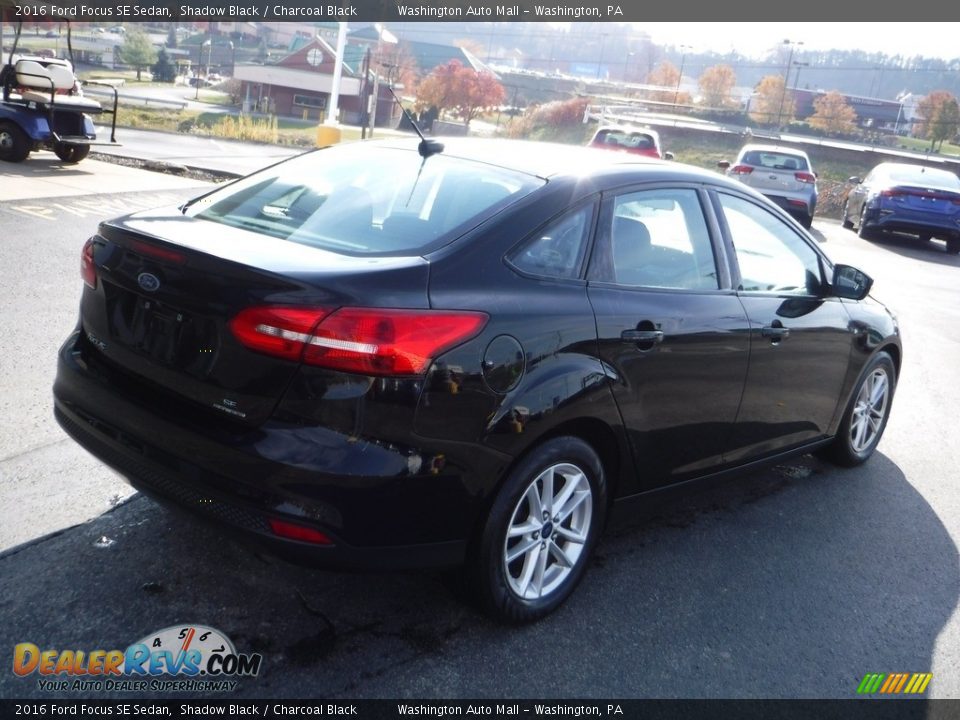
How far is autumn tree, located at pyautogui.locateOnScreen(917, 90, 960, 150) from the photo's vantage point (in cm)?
6812

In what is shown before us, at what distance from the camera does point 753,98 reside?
84.1m

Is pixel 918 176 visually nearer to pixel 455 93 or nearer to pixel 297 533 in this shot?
pixel 297 533

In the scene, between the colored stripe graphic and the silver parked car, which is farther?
the silver parked car

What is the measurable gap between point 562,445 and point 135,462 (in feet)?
4.72

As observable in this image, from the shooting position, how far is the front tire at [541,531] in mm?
3197

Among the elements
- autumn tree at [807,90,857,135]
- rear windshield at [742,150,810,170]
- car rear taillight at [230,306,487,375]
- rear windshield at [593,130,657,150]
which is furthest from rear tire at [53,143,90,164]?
autumn tree at [807,90,857,135]

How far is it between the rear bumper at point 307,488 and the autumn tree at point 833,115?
82.7 metres

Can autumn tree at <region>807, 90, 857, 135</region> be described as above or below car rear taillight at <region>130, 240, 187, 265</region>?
above

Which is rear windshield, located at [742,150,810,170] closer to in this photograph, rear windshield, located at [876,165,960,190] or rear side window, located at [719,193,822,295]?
rear windshield, located at [876,165,960,190]

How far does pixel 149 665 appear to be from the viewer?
2.94 m

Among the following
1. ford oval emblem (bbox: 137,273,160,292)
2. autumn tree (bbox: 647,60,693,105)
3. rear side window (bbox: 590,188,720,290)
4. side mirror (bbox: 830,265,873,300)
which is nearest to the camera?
ford oval emblem (bbox: 137,273,160,292)

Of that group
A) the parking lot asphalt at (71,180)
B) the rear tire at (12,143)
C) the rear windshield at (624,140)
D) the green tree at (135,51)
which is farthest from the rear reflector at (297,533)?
the green tree at (135,51)

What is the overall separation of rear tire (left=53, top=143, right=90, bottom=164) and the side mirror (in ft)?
41.1

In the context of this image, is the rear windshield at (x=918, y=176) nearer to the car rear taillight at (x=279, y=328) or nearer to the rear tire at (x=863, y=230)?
the rear tire at (x=863, y=230)
